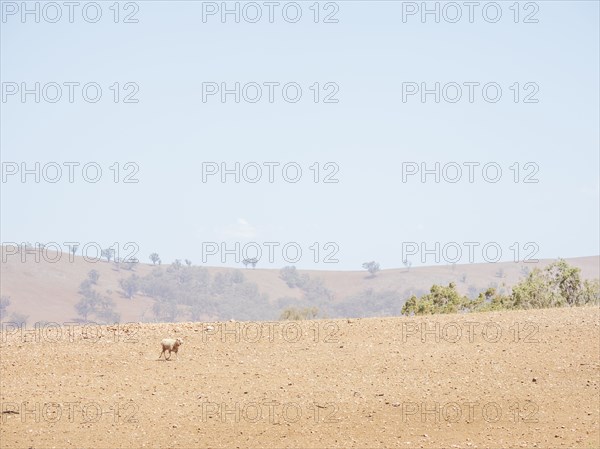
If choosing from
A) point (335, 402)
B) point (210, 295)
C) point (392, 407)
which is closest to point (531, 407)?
point (392, 407)

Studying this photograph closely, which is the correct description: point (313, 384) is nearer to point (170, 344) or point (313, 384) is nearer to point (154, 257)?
point (170, 344)

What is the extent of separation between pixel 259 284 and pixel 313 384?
100 metres

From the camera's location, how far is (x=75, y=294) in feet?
303

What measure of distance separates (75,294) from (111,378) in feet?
266

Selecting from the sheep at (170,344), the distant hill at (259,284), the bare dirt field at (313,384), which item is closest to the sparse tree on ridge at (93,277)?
the distant hill at (259,284)

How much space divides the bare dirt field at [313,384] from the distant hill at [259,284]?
6015 cm

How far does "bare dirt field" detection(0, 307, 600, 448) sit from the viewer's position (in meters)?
12.4

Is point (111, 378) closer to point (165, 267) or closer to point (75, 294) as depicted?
point (75, 294)

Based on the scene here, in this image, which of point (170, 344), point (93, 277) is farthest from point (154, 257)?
point (170, 344)

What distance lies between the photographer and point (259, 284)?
114 m

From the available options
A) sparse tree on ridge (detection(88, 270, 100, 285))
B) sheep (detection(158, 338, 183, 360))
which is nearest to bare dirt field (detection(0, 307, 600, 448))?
sheep (detection(158, 338, 183, 360))

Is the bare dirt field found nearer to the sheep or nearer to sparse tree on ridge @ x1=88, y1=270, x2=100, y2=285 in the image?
the sheep

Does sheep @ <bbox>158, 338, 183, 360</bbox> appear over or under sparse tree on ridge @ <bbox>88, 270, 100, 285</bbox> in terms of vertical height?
under

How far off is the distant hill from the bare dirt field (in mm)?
60154
